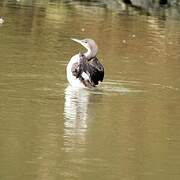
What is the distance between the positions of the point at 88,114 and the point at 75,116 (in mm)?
280

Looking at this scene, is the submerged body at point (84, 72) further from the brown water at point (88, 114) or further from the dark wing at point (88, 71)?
the brown water at point (88, 114)

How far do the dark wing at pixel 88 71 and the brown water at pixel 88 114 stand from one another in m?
0.21

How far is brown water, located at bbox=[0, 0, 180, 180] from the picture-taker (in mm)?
7781

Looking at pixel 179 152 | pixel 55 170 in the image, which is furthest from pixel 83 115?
pixel 55 170

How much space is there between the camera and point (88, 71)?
12.8 meters

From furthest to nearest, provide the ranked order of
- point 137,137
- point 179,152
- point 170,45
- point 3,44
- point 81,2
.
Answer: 1. point 81,2
2. point 170,45
3. point 3,44
4. point 137,137
5. point 179,152

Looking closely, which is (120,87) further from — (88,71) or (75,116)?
(75,116)

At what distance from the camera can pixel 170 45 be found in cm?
Result: 2122

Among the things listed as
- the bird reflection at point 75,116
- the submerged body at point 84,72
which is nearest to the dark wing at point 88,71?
the submerged body at point 84,72

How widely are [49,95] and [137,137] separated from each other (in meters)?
2.53

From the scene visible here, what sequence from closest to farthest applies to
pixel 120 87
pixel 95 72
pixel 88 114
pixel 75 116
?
1. pixel 75 116
2. pixel 88 114
3. pixel 95 72
4. pixel 120 87

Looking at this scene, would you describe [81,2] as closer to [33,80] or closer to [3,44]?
[3,44]

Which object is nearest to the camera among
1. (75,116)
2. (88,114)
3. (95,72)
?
(75,116)

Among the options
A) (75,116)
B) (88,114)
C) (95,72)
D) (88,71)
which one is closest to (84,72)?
(88,71)
